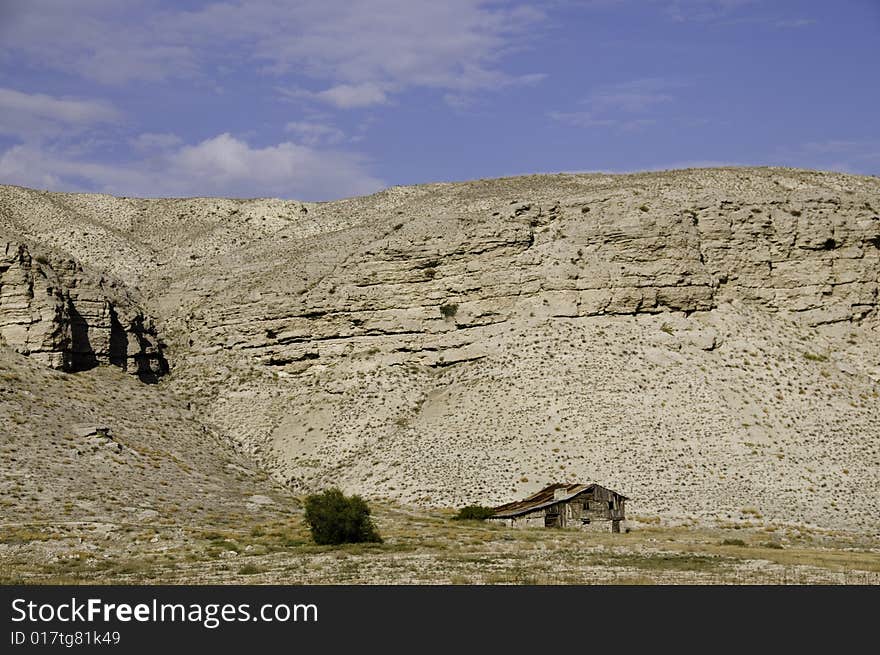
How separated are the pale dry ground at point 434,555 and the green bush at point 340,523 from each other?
25.5 inches

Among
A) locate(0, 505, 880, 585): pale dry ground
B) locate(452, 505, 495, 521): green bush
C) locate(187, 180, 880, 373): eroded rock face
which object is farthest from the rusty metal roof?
locate(187, 180, 880, 373): eroded rock face

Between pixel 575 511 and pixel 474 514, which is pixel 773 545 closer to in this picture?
pixel 575 511

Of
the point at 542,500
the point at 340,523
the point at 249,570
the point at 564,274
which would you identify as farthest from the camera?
the point at 564,274

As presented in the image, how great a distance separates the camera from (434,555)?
33719mm

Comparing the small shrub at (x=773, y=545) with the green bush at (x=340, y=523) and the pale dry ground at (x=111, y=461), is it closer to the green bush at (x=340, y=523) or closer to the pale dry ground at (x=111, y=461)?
the green bush at (x=340, y=523)

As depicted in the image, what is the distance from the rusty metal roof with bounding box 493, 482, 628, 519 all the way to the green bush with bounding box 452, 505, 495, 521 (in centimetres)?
30

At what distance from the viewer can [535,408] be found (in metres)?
50.6

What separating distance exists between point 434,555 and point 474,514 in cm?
1022

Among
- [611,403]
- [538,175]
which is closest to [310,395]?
[611,403]

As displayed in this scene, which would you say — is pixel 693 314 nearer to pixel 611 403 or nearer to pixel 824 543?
pixel 611 403

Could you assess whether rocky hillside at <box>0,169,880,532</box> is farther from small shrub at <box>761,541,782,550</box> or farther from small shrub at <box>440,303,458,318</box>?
small shrub at <box>761,541,782,550</box>

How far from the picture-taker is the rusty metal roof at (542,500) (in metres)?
43.2

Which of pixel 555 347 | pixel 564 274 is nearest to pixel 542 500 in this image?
pixel 555 347

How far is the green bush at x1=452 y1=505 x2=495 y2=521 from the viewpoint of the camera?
43688 mm
